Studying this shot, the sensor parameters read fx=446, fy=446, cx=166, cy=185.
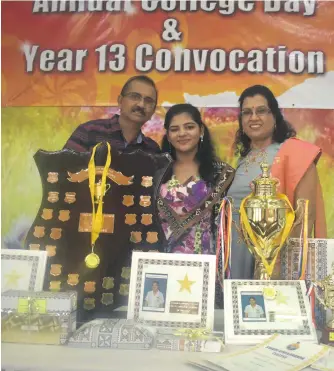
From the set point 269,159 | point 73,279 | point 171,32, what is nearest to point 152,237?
point 73,279

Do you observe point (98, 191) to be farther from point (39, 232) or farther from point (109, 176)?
point (39, 232)

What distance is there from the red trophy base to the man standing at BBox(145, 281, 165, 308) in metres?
0.50

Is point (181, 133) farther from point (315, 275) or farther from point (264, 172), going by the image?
point (315, 275)

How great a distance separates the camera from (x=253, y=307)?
1.38 m

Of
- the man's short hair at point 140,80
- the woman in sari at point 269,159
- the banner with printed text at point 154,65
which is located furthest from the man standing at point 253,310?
the man's short hair at point 140,80

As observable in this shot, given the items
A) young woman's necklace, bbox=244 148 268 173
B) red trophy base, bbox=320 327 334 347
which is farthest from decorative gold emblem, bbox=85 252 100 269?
red trophy base, bbox=320 327 334 347

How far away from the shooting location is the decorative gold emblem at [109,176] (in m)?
1.61

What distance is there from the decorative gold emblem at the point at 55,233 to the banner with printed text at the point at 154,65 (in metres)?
0.20

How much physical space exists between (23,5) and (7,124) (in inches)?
19.5

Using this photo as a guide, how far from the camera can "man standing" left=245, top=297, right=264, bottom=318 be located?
1375mm

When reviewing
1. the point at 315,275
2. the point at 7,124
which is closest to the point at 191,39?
the point at 7,124

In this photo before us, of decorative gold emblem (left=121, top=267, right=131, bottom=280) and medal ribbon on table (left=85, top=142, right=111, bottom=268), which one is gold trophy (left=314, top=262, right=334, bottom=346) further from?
medal ribbon on table (left=85, top=142, right=111, bottom=268)

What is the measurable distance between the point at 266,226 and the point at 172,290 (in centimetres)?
37

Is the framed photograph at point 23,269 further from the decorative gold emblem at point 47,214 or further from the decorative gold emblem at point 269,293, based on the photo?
the decorative gold emblem at point 269,293
